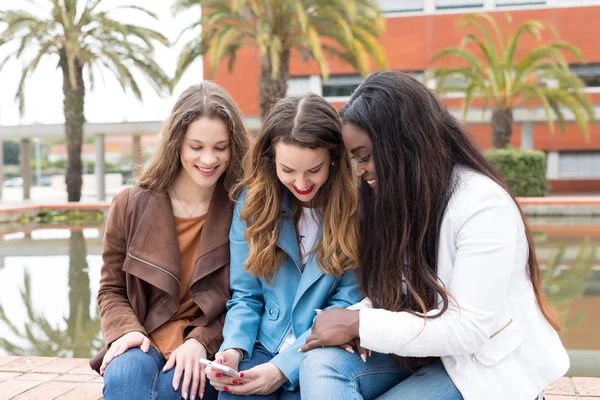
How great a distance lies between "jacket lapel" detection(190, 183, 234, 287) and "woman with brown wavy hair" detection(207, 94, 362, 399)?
8cm

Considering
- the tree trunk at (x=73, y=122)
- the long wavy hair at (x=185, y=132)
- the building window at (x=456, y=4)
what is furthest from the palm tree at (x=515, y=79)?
the long wavy hair at (x=185, y=132)

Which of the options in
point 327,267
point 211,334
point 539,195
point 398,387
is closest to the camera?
point 398,387

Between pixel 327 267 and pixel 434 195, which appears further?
pixel 327 267

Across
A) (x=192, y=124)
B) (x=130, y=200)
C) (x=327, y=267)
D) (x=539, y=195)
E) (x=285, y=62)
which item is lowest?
(x=539, y=195)

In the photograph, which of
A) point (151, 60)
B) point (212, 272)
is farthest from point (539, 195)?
point (212, 272)

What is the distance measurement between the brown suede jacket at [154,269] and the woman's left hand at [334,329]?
1.84ft

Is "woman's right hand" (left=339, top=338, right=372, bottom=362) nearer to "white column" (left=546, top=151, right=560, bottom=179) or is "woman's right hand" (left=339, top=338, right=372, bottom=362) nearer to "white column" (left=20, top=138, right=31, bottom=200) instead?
"white column" (left=546, top=151, right=560, bottom=179)

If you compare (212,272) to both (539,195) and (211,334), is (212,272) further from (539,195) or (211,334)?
(539,195)

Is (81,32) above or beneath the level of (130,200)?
above

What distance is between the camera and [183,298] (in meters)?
2.67

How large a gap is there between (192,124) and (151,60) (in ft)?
51.0

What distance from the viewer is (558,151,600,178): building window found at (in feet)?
75.7

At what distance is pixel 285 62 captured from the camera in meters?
16.5

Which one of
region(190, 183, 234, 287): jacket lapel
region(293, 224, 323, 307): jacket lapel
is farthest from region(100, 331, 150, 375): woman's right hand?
region(293, 224, 323, 307): jacket lapel
